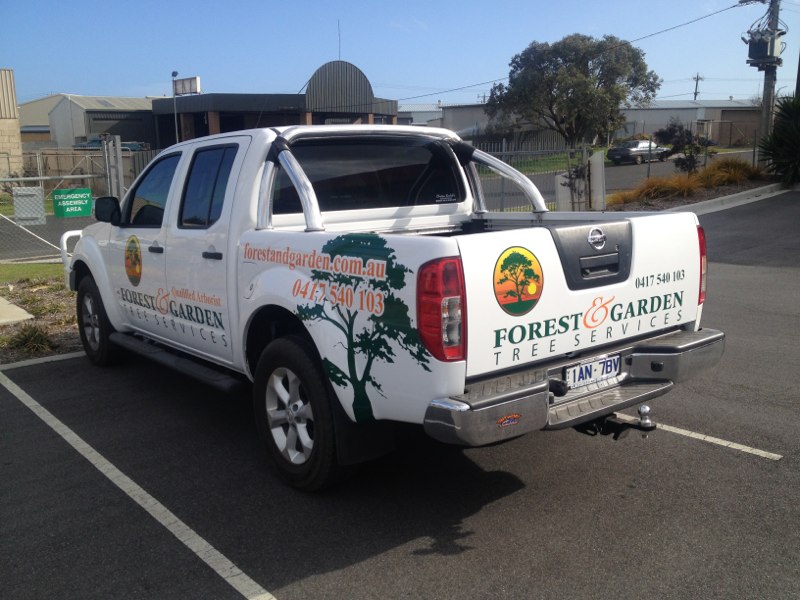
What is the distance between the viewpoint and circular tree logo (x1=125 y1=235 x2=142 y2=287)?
20.5 ft

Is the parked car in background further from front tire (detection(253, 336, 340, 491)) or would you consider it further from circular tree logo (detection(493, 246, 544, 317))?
circular tree logo (detection(493, 246, 544, 317))

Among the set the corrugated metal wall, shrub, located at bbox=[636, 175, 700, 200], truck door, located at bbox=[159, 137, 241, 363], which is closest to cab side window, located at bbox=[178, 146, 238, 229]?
truck door, located at bbox=[159, 137, 241, 363]

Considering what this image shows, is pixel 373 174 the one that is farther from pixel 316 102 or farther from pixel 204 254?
pixel 316 102

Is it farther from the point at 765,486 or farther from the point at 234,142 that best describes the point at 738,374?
the point at 234,142

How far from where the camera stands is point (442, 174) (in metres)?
5.90

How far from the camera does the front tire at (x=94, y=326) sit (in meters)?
7.09

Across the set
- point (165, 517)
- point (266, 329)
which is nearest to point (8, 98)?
point (266, 329)

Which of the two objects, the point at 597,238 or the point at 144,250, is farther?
the point at 144,250

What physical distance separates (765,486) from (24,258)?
1497 cm

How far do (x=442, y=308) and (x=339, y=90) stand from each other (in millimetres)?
35402

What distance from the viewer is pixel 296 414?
4.46 metres

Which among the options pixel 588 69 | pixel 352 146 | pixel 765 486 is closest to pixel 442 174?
pixel 352 146

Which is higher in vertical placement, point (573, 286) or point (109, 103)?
point (109, 103)

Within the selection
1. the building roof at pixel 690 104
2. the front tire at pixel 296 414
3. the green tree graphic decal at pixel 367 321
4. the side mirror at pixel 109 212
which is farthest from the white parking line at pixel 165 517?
the building roof at pixel 690 104
